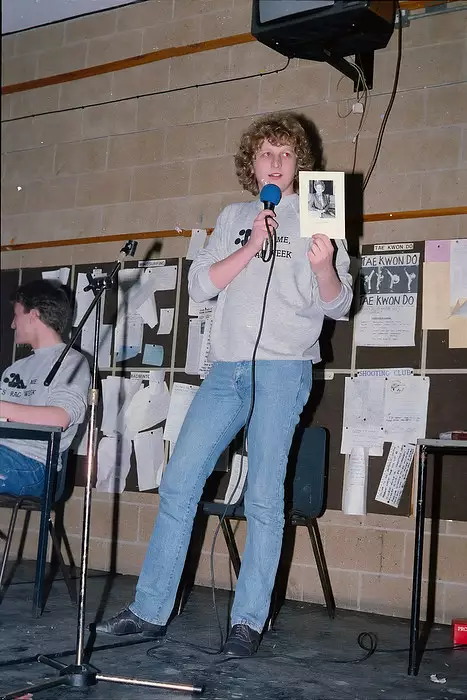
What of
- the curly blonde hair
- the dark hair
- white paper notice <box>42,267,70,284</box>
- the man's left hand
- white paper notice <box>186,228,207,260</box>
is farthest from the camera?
white paper notice <box>42,267,70,284</box>

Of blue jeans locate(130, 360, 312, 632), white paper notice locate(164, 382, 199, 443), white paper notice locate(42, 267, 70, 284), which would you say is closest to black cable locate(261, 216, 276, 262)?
blue jeans locate(130, 360, 312, 632)

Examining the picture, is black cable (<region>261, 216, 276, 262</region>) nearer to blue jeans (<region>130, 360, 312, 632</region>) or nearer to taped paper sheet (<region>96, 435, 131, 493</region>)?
blue jeans (<region>130, 360, 312, 632</region>)

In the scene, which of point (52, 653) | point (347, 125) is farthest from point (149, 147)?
point (52, 653)

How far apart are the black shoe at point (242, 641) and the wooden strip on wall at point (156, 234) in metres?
2.00

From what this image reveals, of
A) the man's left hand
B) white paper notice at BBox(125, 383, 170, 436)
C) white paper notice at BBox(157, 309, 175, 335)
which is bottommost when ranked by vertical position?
white paper notice at BBox(125, 383, 170, 436)

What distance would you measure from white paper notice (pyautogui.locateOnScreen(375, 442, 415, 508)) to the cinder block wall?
100 millimetres

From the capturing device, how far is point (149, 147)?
14.3ft

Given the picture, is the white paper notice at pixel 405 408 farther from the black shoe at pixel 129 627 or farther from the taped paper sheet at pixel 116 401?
the black shoe at pixel 129 627

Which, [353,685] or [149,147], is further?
[149,147]

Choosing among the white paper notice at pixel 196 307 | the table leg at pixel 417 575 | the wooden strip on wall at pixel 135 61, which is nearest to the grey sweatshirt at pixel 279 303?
the table leg at pixel 417 575

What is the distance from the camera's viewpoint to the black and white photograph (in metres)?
2.49

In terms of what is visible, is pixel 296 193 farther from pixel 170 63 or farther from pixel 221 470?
pixel 170 63

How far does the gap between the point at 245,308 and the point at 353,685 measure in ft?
3.79

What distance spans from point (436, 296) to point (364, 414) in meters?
0.60
